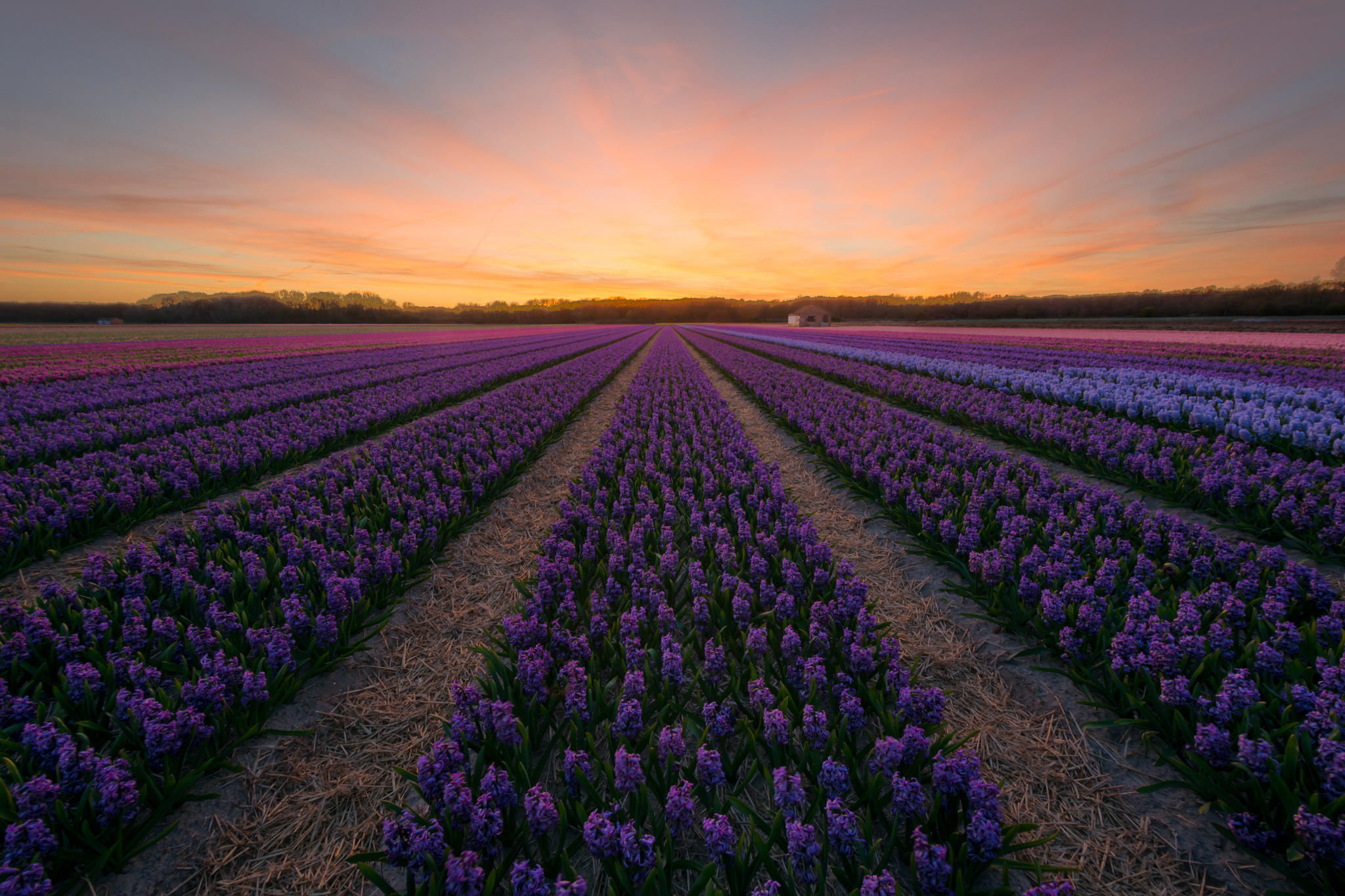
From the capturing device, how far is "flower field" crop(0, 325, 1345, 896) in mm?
2416

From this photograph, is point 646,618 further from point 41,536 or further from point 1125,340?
point 1125,340

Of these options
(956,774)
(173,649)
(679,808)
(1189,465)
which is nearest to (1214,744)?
(956,774)

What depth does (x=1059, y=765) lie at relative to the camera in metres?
3.17

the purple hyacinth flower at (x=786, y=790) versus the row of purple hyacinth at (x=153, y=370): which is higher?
the row of purple hyacinth at (x=153, y=370)

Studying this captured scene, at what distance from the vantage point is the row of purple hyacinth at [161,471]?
5.86 metres

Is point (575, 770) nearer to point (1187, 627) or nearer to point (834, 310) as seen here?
point (1187, 627)

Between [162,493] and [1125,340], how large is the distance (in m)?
47.3

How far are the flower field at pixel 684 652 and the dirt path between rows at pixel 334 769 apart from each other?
7cm

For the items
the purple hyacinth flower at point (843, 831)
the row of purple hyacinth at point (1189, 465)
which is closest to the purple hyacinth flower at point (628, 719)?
the purple hyacinth flower at point (843, 831)

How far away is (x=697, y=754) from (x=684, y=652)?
1.25 metres

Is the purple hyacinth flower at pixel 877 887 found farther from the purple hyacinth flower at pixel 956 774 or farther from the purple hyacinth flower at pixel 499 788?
the purple hyacinth flower at pixel 499 788

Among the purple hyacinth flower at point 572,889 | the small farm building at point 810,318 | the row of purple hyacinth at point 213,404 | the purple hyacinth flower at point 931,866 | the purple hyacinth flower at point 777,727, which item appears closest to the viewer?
the purple hyacinth flower at point 572,889

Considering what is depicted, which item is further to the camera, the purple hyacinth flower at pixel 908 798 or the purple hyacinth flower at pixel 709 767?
the purple hyacinth flower at pixel 709 767

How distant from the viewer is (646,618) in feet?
13.8
